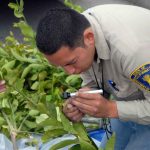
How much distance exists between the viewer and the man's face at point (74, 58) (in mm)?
1463

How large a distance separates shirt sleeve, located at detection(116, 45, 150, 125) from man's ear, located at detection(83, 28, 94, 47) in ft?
0.46

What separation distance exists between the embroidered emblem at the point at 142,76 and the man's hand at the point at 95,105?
0.17 m

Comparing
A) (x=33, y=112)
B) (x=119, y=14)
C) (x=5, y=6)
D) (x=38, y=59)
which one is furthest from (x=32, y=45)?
(x=5, y=6)

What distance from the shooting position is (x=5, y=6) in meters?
4.84

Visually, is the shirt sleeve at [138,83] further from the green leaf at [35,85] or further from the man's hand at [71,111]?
the green leaf at [35,85]

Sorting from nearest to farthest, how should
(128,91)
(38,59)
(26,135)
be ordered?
(128,91), (26,135), (38,59)

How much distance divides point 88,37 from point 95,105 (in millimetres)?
279

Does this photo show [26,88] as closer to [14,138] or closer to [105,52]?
[14,138]

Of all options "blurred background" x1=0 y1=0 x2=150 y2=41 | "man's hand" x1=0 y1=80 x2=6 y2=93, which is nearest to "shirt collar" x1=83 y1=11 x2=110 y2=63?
"man's hand" x1=0 y1=80 x2=6 y2=93

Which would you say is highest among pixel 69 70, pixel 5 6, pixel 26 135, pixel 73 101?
pixel 69 70

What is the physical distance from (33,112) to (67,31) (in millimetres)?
988

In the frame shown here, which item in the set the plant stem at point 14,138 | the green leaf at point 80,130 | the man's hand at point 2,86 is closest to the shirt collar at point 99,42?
the green leaf at point 80,130

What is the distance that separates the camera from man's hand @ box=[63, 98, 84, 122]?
168cm

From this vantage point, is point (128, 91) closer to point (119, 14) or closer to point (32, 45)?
point (119, 14)
